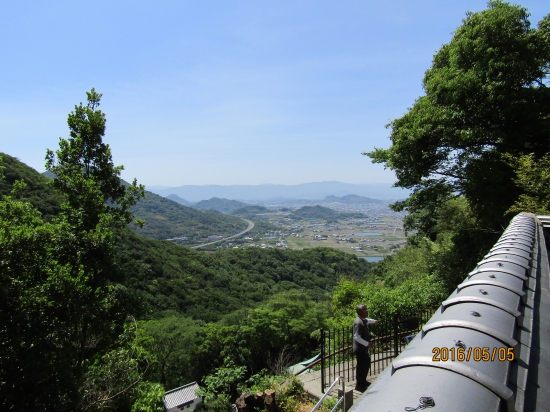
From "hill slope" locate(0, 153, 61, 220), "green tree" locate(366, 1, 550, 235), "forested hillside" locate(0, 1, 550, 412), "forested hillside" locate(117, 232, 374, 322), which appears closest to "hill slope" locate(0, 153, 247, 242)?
"forested hillside" locate(117, 232, 374, 322)

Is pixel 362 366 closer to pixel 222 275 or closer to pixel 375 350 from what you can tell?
pixel 375 350

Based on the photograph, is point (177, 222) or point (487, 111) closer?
point (487, 111)

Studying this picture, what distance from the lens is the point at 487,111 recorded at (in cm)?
794

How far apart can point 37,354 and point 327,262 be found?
59694 millimetres

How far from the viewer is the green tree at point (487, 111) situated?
7.76m

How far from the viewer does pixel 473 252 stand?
9.76 m

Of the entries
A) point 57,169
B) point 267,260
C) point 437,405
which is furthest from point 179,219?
point 437,405

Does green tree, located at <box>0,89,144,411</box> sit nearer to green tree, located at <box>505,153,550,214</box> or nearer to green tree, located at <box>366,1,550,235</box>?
green tree, located at <box>366,1,550,235</box>

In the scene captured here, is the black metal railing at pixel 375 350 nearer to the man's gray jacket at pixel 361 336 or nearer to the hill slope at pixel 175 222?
the man's gray jacket at pixel 361 336

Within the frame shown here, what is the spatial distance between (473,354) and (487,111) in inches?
351

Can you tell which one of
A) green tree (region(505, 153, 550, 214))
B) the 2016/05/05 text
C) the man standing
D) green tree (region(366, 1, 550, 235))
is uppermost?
green tree (region(366, 1, 550, 235))

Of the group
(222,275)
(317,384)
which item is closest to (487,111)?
(317,384)

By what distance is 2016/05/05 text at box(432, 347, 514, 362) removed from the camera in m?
1.04

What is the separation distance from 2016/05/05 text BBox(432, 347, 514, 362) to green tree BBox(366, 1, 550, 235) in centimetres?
812
